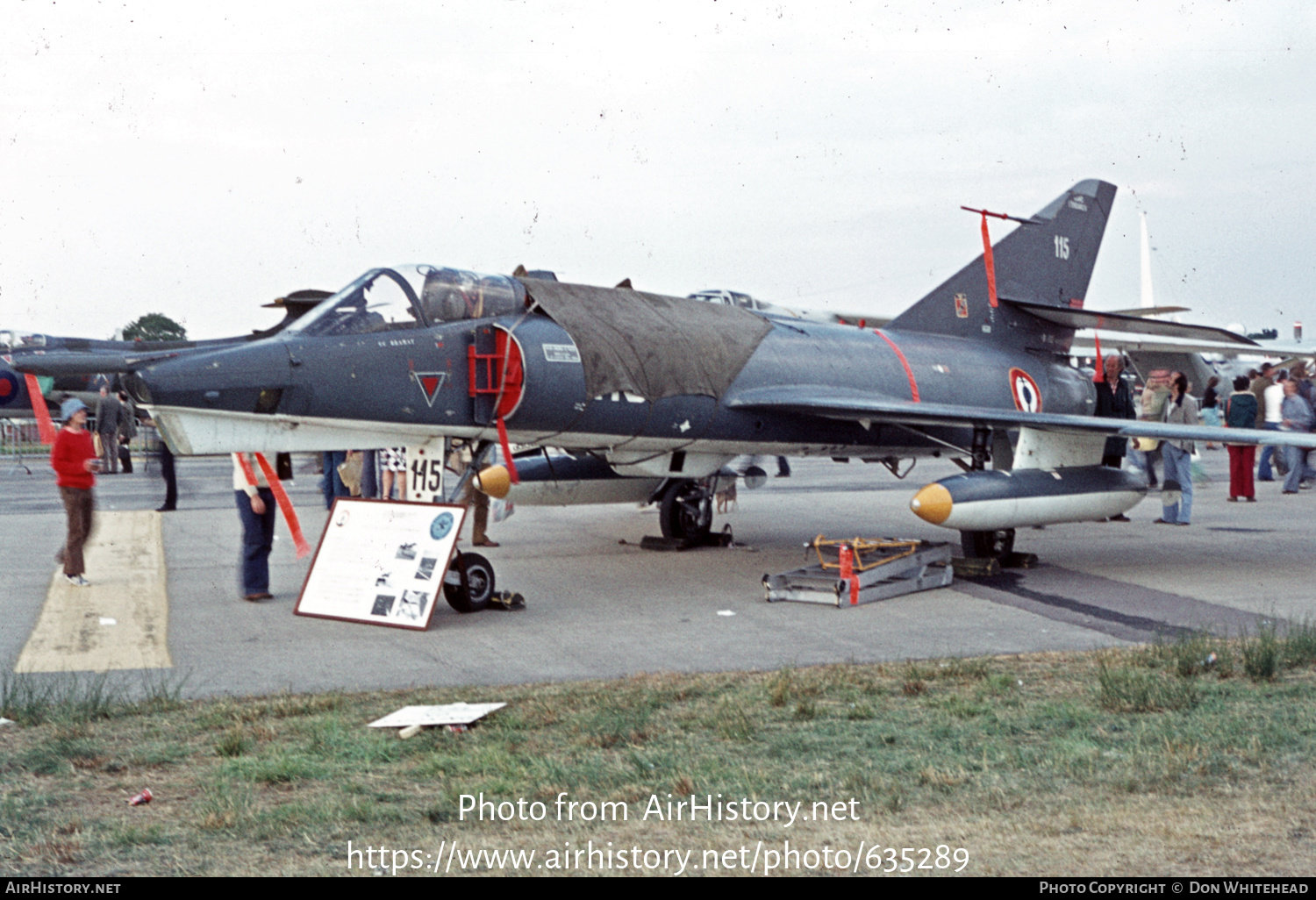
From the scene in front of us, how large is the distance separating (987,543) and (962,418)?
56.3 inches

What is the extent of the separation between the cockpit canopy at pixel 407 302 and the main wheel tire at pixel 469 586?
6.66 feet

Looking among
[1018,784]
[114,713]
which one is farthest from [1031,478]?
[114,713]

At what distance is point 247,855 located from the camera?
4094mm

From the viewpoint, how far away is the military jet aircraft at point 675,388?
9383 millimetres

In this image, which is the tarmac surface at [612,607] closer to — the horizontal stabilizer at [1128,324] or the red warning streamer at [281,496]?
the red warning streamer at [281,496]

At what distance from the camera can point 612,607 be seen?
10070mm

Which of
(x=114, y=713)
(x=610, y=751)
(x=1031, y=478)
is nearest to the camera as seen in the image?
(x=610, y=751)

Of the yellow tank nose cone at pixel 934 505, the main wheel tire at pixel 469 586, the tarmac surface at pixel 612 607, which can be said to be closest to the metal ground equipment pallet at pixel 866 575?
the tarmac surface at pixel 612 607

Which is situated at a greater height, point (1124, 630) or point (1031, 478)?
point (1031, 478)

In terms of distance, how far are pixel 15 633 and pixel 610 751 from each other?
574cm

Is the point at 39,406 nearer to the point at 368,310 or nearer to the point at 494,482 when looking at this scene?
the point at 368,310

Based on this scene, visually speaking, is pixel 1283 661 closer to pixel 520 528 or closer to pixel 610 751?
pixel 610 751

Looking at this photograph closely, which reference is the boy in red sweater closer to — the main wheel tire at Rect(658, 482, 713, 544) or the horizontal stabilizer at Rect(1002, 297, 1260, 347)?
the main wheel tire at Rect(658, 482, 713, 544)

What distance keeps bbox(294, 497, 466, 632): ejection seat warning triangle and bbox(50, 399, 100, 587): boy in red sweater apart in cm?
267
